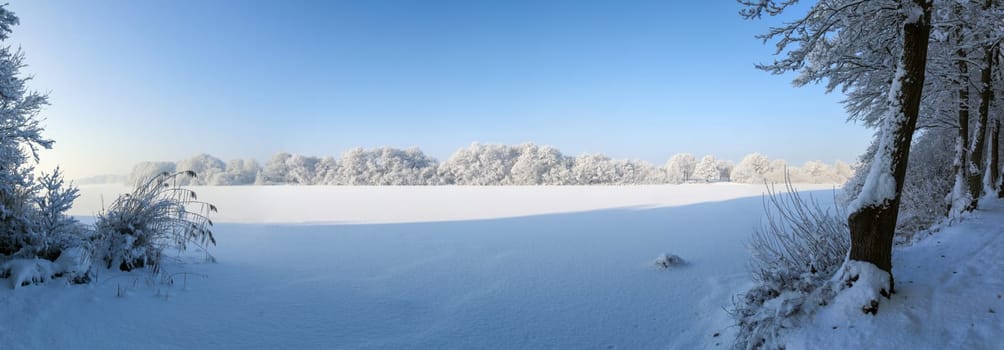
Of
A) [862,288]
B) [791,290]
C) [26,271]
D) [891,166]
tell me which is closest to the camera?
[862,288]

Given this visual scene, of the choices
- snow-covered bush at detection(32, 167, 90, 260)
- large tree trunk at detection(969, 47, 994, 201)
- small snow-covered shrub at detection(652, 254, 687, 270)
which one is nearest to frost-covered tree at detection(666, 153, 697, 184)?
large tree trunk at detection(969, 47, 994, 201)

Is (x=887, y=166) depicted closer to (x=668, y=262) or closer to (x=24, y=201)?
(x=668, y=262)

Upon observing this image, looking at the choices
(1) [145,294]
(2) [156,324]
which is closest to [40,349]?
(2) [156,324]

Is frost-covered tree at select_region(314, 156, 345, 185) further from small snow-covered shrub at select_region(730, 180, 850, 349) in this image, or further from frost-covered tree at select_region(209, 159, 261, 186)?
small snow-covered shrub at select_region(730, 180, 850, 349)

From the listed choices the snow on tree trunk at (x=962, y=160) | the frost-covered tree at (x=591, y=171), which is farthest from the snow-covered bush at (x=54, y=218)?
the frost-covered tree at (x=591, y=171)

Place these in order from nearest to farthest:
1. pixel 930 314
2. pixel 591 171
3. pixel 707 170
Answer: pixel 930 314 < pixel 591 171 < pixel 707 170

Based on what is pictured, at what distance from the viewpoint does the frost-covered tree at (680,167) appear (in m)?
51.7

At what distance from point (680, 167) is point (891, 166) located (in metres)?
55.0

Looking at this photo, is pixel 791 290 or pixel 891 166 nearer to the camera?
pixel 891 166

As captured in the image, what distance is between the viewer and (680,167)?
2115 inches

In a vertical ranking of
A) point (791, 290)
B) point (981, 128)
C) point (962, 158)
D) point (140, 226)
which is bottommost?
point (791, 290)

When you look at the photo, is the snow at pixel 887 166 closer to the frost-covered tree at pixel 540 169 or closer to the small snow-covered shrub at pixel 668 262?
the small snow-covered shrub at pixel 668 262

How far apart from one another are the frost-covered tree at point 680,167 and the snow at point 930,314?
51.3 meters

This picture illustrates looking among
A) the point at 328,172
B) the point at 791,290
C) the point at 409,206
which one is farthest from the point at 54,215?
the point at 328,172
